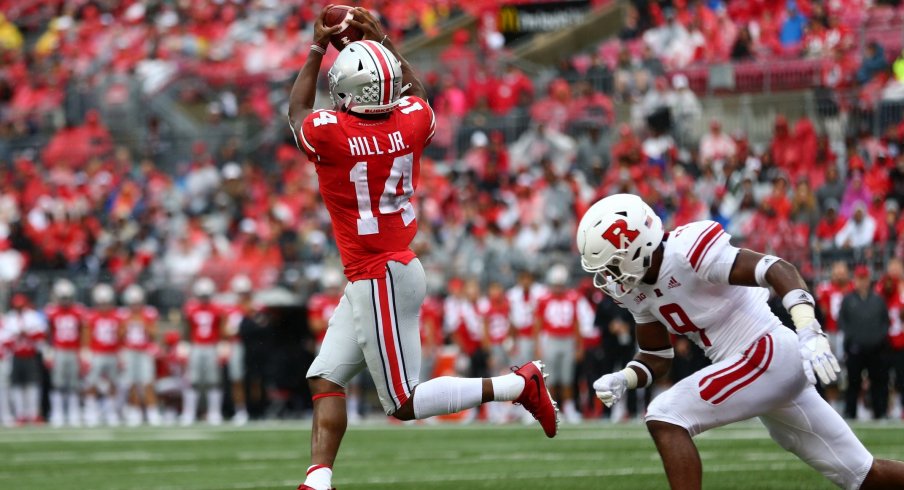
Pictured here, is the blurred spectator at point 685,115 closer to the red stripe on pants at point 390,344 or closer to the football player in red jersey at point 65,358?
the football player in red jersey at point 65,358

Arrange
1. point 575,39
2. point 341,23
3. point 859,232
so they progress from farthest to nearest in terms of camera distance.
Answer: point 575,39 < point 859,232 < point 341,23

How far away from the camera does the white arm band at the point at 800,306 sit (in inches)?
201

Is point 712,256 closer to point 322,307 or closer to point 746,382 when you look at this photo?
point 746,382

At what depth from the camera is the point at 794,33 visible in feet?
59.1

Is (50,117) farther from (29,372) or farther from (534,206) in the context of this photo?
(534,206)

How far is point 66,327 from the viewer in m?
17.9

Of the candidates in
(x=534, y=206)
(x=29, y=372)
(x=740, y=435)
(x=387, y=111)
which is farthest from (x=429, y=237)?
→ (x=387, y=111)

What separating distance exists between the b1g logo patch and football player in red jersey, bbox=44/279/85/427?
1340 centimetres

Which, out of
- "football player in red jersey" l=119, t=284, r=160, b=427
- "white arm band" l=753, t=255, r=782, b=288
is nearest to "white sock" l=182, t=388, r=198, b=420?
"football player in red jersey" l=119, t=284, r=160, b=427

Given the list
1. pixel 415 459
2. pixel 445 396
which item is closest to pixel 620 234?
pixel 445 396

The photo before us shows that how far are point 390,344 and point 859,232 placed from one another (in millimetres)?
9570

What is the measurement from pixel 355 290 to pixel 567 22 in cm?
1626

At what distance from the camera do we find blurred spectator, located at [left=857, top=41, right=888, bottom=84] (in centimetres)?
1656

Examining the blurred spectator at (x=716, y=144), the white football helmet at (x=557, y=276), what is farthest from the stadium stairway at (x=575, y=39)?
the white football helmet at (x=557, y=276)
